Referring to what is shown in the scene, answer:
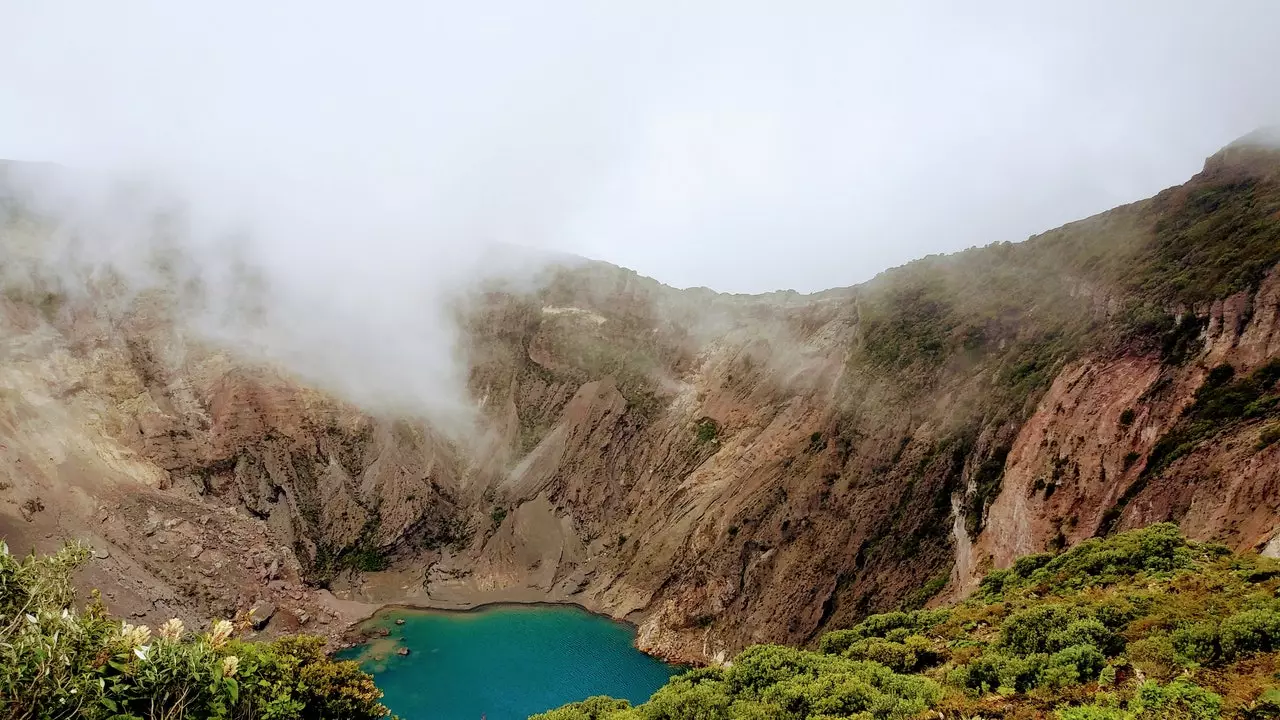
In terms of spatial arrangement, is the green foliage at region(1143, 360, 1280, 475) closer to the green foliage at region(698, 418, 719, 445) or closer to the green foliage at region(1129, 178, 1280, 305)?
the green foliage at region(1129, 178, 1280, 305)

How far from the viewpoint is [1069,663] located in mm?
11359

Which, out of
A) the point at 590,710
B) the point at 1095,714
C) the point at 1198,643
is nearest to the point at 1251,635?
the point at 1198,643

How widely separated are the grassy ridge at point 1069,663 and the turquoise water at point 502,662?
28.6 metres

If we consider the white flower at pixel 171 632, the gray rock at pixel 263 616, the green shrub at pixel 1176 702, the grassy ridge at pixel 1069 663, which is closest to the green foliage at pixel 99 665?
the white flower at pixel 171 632

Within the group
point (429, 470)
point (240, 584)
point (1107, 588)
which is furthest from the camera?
point (429, 470)

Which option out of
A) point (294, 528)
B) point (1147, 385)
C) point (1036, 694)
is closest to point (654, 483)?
point (294, 528)

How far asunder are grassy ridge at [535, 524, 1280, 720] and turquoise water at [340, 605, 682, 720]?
28.6 metres

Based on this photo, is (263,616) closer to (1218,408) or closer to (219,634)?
(219,634)

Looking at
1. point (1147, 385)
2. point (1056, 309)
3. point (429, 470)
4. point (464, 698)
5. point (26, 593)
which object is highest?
point (1056, 309)

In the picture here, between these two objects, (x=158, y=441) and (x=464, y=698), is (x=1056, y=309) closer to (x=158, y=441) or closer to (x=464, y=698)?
(x=464, y=698)

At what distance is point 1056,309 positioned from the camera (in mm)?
42438

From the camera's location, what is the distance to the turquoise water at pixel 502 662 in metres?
40.5

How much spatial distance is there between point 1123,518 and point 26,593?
34.2m

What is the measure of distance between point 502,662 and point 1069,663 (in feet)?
143
